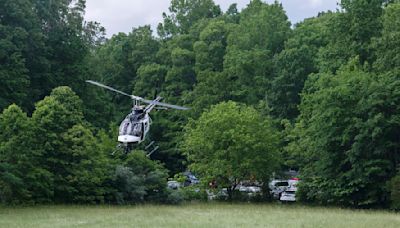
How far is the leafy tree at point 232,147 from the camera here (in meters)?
39.2

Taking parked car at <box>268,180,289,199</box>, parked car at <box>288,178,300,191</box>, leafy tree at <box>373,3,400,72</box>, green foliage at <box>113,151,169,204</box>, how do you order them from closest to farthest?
1. green foliage at <box>113,151,169,204</box>
2. leafy tree at <box>373,3,400,72</box>
3. parked car at <box>288,178,300,191</box>
4. parked car at <box>268,180,289,199</box>

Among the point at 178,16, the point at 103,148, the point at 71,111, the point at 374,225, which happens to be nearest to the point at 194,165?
the point at 103,148

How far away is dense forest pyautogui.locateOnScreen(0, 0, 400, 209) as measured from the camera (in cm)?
3303

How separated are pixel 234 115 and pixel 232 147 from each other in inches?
92.3

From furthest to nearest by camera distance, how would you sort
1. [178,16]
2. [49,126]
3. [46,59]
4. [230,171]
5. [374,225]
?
[178,16] → [46,59] → [230,171] → [49,126] → [374,225]

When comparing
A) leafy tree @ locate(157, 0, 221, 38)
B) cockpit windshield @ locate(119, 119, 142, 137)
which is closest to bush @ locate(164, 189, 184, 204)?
cockpit windshield @ locate(119, 119, 142, 137)

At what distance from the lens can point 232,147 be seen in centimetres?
3931

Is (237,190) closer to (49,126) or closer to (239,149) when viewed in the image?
(239,149)

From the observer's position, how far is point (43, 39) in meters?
44.4

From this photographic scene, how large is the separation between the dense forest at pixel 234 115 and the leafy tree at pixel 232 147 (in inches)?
3.0

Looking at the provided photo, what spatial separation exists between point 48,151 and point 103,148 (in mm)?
3839

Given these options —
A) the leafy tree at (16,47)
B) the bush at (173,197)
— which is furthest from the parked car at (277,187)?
the leafy tree at (16,47)

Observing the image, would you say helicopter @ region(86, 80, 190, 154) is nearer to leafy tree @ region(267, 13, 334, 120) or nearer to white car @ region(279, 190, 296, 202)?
white car @ region(279, 190, 296, 202)

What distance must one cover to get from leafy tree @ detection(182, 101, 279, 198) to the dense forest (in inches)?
3.0
